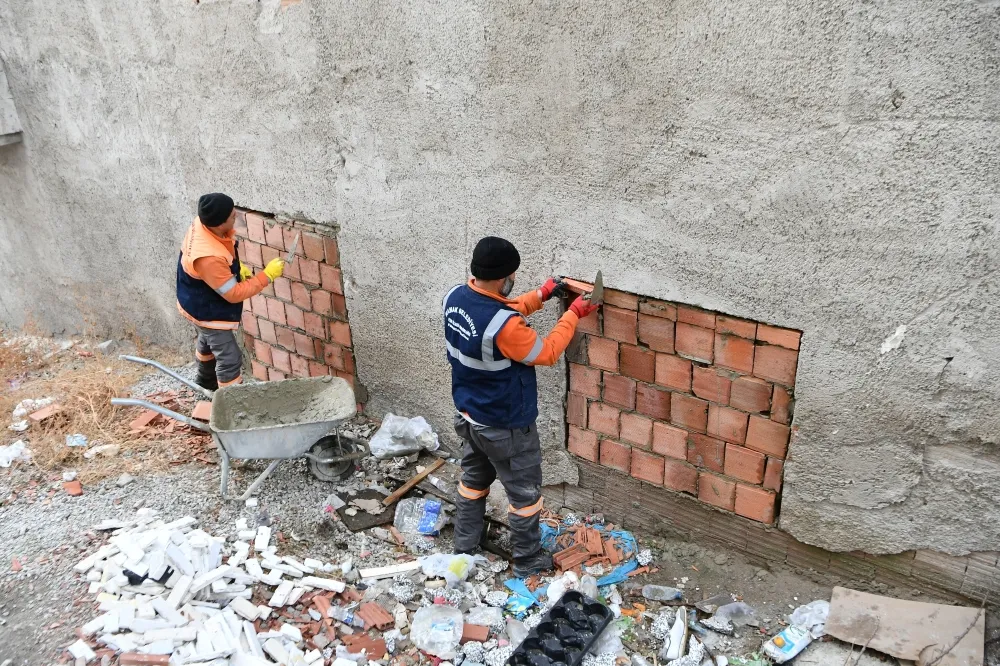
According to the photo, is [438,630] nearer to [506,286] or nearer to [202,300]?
[506,286]

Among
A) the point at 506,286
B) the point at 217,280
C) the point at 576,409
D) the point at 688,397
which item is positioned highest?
the point at 506,286

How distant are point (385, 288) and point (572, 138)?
1679mm

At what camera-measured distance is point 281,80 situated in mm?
4438

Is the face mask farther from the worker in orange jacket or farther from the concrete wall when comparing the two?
the worker in orange jacket

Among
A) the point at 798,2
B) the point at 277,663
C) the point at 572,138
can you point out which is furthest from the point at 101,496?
the point at 798,2

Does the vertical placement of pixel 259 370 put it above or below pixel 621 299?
below

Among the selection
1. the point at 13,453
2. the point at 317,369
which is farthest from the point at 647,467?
the point at 13,453

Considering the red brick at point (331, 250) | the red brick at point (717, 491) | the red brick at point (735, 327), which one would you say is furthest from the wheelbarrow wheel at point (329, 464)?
the red brick at point (735, 327)

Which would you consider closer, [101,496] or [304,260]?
[101,496]

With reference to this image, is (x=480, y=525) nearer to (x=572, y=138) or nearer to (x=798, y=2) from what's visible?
(x=572, y=138)

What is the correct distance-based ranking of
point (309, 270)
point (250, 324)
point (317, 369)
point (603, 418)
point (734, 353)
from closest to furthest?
point (734, 353), point (603, 418), point (309, 270), point (317, 369), point (250, 324)

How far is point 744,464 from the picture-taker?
11.1 feet

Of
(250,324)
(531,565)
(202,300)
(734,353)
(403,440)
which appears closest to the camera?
(734,353)

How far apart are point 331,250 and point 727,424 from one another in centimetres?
271
